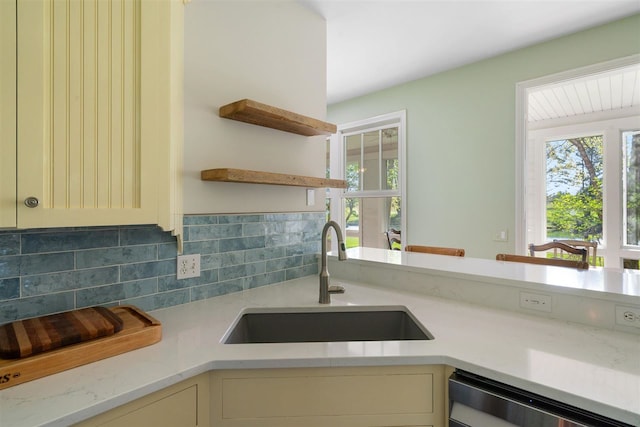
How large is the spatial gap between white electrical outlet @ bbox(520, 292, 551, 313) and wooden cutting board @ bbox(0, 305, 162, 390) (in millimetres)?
1375

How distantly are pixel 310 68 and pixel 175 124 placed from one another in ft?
3.41

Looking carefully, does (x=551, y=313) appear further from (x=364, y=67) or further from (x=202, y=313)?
(x=364, y=67)

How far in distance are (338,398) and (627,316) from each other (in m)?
1.03

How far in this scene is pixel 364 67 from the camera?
3.23 metres

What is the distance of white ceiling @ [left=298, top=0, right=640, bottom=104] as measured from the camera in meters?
2.23

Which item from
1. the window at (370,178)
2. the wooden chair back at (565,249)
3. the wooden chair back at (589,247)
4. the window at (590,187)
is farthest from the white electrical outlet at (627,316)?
the wooden chair back at (589,247)

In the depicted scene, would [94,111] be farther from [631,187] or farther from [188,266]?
[631,187]

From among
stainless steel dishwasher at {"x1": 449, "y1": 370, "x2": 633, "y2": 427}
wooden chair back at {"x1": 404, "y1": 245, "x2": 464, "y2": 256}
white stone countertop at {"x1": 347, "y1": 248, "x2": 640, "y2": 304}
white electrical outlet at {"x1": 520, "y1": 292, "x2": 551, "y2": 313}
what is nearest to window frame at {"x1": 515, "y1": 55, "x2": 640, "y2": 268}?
wooden chair back at {"x1": 404, "y1": 245, "x2": 464, "y2": 256}

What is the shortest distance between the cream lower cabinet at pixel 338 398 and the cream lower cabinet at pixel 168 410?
1.9 inches

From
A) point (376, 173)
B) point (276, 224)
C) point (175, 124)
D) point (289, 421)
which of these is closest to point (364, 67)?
point (376, 173)

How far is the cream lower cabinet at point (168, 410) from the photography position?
0.81 metres

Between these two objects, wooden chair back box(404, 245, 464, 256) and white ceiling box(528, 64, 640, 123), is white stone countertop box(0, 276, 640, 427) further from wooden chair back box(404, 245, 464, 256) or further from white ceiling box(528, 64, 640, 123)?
white ceiling box(528, 64, 640, 123)

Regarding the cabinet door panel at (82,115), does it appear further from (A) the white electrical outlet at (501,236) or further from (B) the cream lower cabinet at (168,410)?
(A) the white electrical outlet at (501,236)

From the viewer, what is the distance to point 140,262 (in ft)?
4.53
